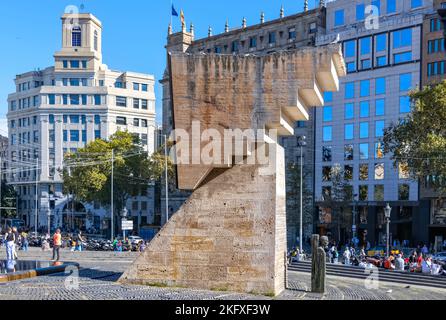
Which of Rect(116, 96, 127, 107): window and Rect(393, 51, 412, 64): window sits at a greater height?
Rect(393, 51, 412, 64): window

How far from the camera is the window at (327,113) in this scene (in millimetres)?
65519

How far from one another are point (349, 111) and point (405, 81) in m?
7.17

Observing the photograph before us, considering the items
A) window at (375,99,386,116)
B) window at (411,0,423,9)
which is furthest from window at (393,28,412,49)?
window at (375,99,386,116)

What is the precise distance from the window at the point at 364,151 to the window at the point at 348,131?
1701 millimetres

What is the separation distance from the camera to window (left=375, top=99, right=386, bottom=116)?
200ft

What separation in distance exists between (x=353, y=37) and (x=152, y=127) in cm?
3974

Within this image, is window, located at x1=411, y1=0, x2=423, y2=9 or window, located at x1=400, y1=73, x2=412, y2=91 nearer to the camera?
window, located at x1=411, y1=0, x2=423, y2=9

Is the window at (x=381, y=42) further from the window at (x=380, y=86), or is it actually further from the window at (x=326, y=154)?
the window at (x=326, y=154)

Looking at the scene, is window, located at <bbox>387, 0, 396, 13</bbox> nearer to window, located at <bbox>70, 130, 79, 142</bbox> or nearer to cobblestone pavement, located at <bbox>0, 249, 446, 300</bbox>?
cobblestone pavement, located at <bbox>0, 249, 446, 300</bbox>

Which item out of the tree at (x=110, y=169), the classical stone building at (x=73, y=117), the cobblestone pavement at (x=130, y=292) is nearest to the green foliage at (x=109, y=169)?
the tree at (x=110, y=169)

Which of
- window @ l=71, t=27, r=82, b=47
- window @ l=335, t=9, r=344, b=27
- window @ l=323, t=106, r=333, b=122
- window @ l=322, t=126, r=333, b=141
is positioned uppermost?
window @ l=71, t=27, r=82, b=47

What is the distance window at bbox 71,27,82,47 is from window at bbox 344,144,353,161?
45.7 metres

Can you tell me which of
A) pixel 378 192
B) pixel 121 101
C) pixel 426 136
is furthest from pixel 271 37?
pixel 426 136

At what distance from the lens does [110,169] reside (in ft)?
219
